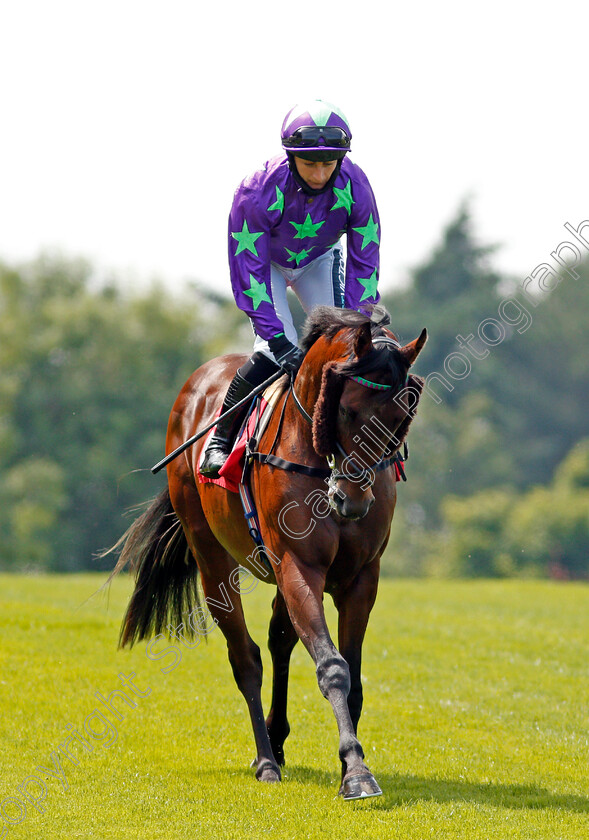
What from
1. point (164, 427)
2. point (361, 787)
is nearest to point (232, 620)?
point (361, 787)

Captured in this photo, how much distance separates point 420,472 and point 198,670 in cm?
4276

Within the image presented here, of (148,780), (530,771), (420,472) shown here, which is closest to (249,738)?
(148,780)

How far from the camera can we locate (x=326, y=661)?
5.19 metres

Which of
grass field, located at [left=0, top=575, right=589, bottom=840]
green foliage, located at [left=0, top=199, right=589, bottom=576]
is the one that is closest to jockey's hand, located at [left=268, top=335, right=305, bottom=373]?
grass field, located at [left=0, top=575, right=589, bottom=840]

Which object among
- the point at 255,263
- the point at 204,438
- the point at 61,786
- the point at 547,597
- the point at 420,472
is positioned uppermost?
the point at 420,472

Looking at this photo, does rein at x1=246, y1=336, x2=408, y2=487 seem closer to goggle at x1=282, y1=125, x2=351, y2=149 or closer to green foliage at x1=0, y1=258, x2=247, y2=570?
goggle at x1=282, y1=125, x2=351, y2=149

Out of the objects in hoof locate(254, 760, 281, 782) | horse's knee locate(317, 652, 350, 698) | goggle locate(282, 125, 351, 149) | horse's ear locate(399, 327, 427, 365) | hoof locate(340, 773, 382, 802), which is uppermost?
goggle locate(282, 125, 351, 149)

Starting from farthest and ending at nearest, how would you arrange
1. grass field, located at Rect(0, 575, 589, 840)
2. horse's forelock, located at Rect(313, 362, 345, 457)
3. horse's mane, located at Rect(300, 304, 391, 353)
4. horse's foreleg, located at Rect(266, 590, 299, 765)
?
horse's foreleg, located at Rect(266, 590, 299, 765) < horse's mane, located at Rect(300, 304, 391, 353) < grass field, located at Rect(0, 575, 589, 840) < horse's forelock, located at Rect(313, 362, 345, 457)

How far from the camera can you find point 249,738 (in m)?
7.36

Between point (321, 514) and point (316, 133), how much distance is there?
7.18 ft

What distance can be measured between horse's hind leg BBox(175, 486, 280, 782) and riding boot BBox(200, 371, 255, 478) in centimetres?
82

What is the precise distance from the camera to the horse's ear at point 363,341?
16.5 ft

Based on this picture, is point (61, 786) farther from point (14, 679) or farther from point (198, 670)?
point (198, 670)

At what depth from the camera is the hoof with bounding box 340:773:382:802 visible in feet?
16.3
